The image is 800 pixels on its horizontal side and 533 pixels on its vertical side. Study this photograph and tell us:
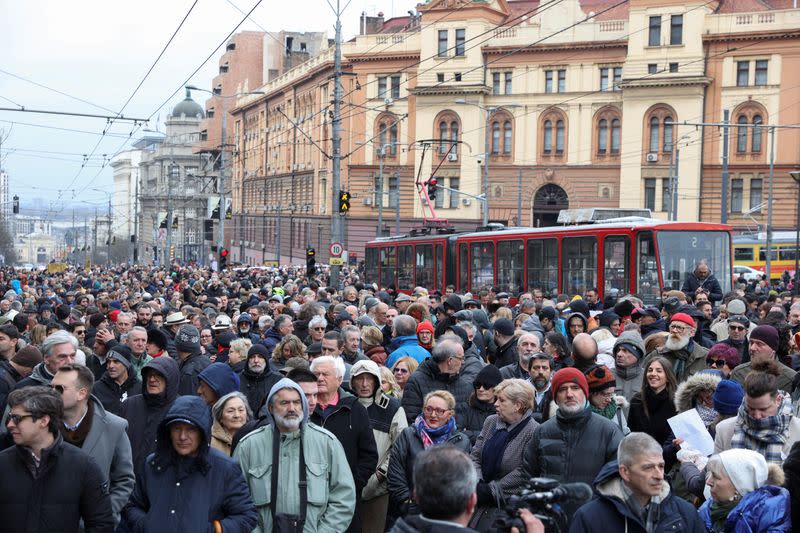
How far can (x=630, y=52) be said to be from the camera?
58.2 meters

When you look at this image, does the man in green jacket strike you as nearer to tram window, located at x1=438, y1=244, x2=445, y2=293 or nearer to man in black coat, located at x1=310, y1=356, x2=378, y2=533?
man in black coat, located at x1=310, y1=356, x2=378, y2=533

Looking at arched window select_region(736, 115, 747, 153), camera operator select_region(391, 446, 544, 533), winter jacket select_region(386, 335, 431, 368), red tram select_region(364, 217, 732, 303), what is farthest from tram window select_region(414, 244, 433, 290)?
camera operator select_region(391, 446, 544, 533)

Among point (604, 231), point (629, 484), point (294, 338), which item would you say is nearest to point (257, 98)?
point (604, 231)

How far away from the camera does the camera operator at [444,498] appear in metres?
4.16

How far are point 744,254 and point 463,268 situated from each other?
1024 inches

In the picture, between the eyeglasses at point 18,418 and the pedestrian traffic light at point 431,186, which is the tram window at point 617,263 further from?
the eyeglasses at point 18,418

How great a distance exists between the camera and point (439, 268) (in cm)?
3381

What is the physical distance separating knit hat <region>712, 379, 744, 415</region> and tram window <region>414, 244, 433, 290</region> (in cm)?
2697

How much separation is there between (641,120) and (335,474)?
54.3 meters

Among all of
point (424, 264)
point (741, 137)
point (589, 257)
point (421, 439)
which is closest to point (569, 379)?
point (421, 439)

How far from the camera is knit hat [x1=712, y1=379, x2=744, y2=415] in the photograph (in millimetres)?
7211

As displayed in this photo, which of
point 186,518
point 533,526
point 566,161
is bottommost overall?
point 186,518

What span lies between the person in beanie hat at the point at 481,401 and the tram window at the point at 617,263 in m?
16.9

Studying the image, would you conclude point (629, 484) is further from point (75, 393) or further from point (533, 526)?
point (75, 393)
